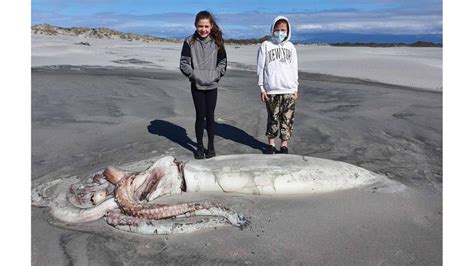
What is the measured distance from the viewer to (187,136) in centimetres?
721

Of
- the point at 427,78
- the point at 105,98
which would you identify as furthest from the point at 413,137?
the point at 427,78

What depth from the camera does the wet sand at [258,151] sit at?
11.8 feet

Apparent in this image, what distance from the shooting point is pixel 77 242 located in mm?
3727

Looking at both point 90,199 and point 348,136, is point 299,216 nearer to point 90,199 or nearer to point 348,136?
point 90,199

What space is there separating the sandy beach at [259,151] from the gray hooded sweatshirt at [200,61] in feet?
3.53

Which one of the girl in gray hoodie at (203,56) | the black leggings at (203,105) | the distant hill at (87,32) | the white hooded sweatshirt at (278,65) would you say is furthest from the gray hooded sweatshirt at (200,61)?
the distant hill at (87,32)

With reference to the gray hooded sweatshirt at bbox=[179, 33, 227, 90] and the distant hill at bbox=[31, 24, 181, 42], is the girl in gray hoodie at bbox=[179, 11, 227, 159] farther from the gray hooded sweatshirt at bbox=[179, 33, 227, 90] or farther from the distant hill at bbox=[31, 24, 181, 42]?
the distant hill at bbox=[31, 24, 181, 42]

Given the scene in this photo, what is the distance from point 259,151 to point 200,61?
64.0 inches

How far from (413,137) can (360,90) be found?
499 centimetres

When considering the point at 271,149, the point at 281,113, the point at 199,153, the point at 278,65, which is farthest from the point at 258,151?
the point at 278,65

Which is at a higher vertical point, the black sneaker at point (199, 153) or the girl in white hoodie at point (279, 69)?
the girl in white hoodie at point (279, 69)

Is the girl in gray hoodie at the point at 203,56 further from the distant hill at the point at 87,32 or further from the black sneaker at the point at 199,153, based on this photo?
the distant hill at the point at 87,32

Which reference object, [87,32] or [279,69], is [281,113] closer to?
[279,69]

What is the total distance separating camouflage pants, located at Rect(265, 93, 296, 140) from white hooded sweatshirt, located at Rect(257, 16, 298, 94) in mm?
96
